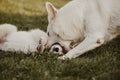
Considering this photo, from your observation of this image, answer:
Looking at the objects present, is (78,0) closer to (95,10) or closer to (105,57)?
(95,10)

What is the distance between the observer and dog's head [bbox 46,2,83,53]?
7.46 metres

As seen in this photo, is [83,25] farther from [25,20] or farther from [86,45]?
[25,20]

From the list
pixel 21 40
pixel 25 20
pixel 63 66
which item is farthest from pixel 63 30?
pixel 25 20

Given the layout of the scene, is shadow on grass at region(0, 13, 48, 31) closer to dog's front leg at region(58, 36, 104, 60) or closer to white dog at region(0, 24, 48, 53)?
white dog at region(0, 24, 48, 53)

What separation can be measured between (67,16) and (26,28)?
2.83m

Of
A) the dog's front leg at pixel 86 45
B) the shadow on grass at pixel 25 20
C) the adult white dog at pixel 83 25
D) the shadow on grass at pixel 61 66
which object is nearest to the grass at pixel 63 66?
the shadow on grass at pixel 61 66

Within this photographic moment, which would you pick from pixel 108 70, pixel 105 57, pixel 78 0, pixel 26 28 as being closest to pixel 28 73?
pixel 108 70

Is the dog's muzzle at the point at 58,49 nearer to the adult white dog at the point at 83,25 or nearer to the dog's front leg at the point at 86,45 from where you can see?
the adult white dog at the point at 83,25

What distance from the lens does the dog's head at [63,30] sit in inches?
294

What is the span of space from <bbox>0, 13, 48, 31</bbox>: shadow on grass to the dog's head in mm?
2599

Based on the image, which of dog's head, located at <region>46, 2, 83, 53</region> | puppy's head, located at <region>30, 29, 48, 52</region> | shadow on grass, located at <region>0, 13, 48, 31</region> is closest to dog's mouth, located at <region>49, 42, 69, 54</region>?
dog's head, located at <region>46, 2, 83, 53</region>

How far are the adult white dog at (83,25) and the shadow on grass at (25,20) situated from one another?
2628 mm

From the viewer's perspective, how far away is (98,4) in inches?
284

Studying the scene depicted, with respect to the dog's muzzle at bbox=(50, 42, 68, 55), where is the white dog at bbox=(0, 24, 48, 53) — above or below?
above
